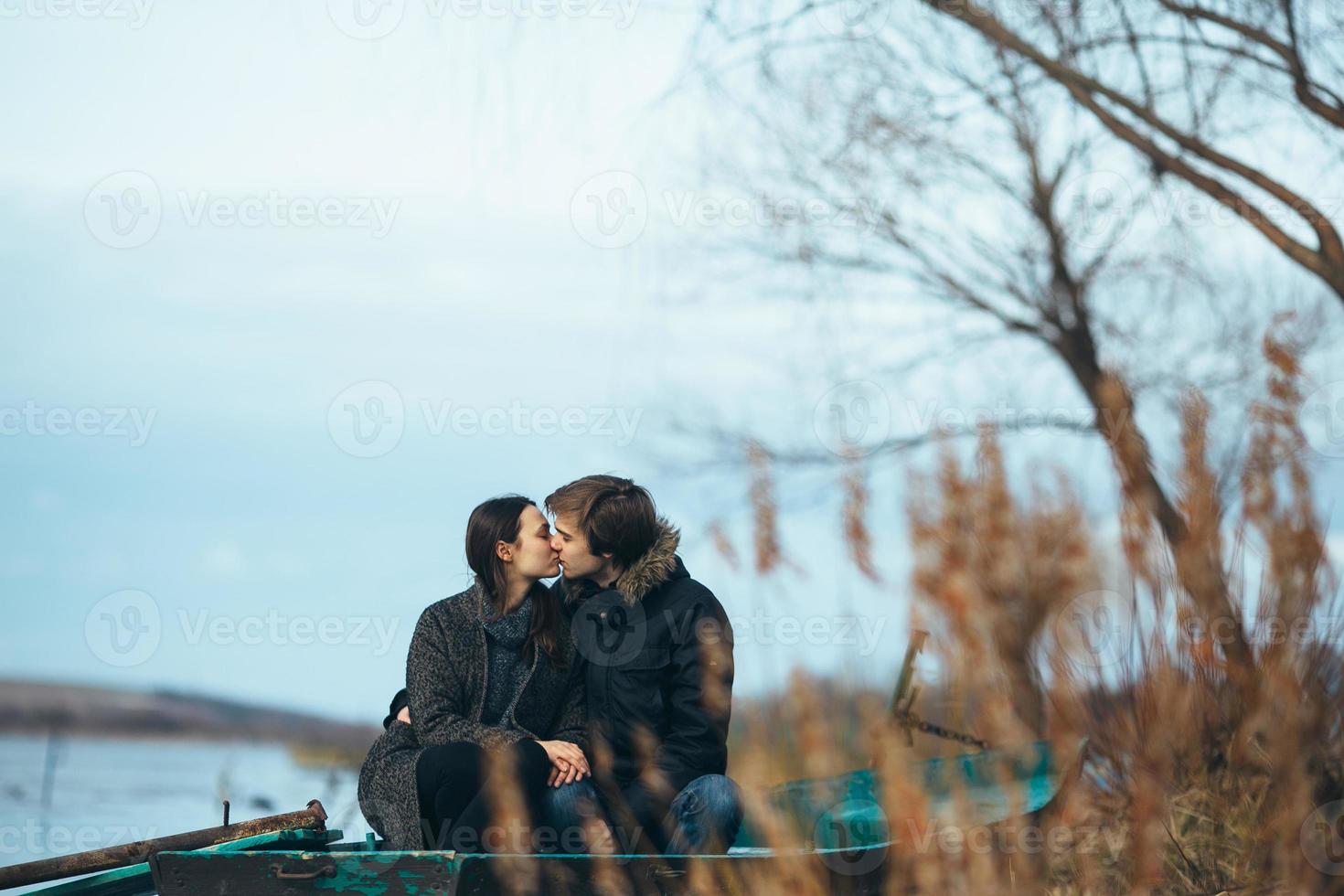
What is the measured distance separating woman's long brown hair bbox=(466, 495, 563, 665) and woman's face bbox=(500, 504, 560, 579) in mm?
15

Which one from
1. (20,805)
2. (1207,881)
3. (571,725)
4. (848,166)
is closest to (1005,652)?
(571,725)

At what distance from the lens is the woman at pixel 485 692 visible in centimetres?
352

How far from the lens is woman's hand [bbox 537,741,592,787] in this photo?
11.6ft

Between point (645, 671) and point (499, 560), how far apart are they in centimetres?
52

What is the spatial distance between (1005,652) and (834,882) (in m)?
0.85

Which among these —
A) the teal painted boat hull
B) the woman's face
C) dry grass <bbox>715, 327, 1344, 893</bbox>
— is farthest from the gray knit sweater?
dry grass <bbox>715, 327, 1344, 893</bbox>

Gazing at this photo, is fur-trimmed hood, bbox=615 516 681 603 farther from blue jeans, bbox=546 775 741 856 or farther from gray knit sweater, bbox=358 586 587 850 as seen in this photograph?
blue jeans, bbox=546 775 741 856

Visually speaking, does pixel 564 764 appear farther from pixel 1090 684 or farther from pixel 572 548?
pixel 1090 684

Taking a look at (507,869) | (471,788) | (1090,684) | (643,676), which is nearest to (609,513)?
(643,676)

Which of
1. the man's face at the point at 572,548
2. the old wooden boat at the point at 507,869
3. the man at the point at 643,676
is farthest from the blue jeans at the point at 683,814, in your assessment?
the man's face at the point at 572,548

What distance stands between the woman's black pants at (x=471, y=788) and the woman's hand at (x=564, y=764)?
0.06 feet

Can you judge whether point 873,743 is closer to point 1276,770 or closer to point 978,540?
point 978,540

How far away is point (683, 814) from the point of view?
3518mm

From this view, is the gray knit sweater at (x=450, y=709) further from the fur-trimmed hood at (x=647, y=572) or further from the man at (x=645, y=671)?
the fur-trimmed hood at (x=647, y=572)
